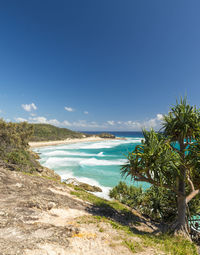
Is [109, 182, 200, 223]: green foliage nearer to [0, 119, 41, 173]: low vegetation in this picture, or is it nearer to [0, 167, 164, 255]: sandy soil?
[0, 167, 164, 255]: sandy soil

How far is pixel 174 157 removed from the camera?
6.58m

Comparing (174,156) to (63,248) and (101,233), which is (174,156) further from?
(63,248)

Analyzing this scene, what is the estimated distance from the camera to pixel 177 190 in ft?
23.9

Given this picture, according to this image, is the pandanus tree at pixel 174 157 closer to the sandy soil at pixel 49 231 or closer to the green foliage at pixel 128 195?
the sandy soil at pixel 49 231

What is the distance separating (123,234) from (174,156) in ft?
14.6

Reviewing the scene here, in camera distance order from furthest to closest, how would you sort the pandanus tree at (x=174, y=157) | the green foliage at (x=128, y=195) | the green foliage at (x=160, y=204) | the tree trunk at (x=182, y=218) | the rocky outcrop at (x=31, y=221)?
the green foliage at (x=128, y=195), the green foliage at (x=160, y=204), the tree trunk at (x=182, y=218), the pandanus tree at (x=174, y=157), the rocky outcrop at (x=31, y=221)

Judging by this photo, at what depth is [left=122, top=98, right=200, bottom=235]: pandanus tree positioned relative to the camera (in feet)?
21.4

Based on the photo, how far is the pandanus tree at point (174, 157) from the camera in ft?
21.4

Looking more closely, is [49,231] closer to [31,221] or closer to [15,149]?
[31,221]

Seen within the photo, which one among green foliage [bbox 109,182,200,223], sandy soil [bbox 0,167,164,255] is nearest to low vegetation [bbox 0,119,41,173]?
sandy soil [bbox 0,167,164,255]

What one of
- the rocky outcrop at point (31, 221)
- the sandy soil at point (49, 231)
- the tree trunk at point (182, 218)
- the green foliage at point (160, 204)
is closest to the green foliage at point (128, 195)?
the green foliage at point (160, 204)

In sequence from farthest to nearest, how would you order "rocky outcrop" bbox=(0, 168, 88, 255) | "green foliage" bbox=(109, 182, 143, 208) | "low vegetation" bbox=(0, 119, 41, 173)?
"low vegetation" bbox=(0, 119, 41, 173) < "green foliage" bbox=(109, 182, 143, 208) < "rocky outcrop" bbox=(0, 168, 88, 255)

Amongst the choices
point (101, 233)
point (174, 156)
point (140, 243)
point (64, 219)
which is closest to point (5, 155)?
point (64, 219)

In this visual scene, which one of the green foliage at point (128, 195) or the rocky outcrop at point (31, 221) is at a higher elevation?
the rocky outcrop at point (31, 221)
